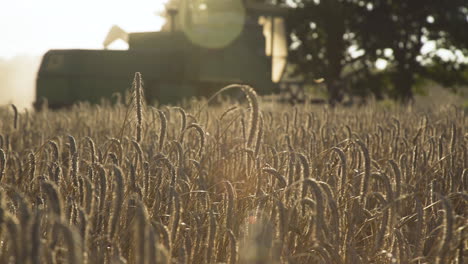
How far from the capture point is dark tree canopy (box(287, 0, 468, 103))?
1858cm

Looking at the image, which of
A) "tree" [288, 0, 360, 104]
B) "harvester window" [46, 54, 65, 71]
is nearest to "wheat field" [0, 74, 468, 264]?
"harvester window" [46, 54, 65, 71]

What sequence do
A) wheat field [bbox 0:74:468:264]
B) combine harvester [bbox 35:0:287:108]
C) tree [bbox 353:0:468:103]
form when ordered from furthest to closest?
tree [bbox 353:0:468:103] → combine harvester [bbox 35:0:287:108] → wheat field [bbox 0:74:468:264]

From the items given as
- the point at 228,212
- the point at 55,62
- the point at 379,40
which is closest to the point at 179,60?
the point at 55,62

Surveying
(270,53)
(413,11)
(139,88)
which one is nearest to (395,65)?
(413,11)

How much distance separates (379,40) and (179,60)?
7.81m

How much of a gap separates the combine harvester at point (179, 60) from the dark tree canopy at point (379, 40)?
3326 millimetres

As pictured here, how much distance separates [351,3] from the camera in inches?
767

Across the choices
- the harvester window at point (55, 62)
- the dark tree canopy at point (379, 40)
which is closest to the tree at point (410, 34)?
the dark tree canopy at point (379, 40)

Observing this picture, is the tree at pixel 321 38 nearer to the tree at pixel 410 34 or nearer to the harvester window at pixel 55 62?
the tree at pixel 410 34

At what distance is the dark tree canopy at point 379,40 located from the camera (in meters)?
18.6

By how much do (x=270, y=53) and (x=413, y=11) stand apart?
20.6ft

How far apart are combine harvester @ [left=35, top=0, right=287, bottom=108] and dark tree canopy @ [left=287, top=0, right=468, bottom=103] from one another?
333cm

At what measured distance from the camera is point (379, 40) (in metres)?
18.5

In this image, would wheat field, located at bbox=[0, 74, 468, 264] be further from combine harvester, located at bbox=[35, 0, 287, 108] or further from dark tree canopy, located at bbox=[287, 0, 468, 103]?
dark tree canopy, located at bbox=[287, 0, 468, 103]
